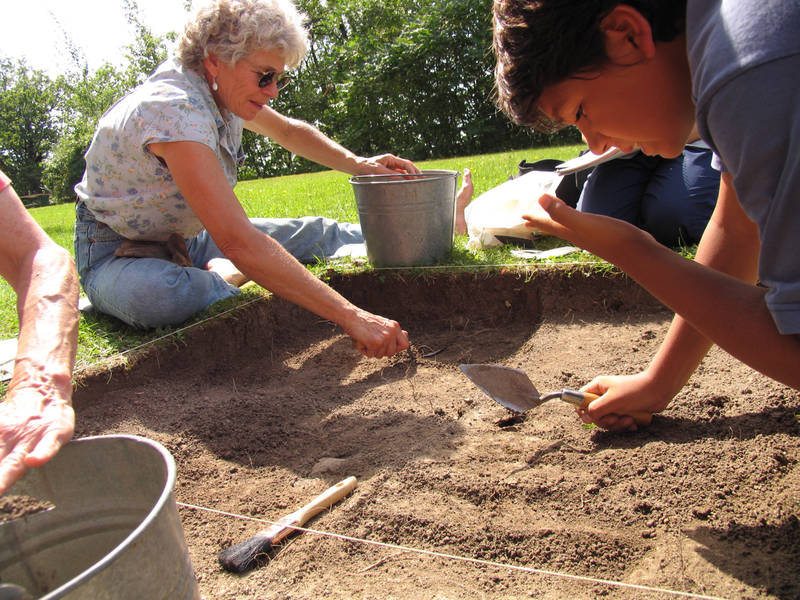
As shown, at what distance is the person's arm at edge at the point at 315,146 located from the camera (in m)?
3.58

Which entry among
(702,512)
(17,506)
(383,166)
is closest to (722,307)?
(702,512)

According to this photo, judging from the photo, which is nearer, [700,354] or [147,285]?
[700,354]

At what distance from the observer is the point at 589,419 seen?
205 cm

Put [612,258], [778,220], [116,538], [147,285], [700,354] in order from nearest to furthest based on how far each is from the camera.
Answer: [778,220], [116,538], [612,258], [700,354], [147,285]

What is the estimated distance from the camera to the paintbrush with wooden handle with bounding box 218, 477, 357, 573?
1.65m

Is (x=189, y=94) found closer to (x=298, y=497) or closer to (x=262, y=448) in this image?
(x=262, y=448)

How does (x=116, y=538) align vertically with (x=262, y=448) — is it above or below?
above

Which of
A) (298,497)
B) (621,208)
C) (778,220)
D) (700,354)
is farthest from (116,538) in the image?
(621,208)

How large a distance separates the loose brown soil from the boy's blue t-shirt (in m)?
0.76

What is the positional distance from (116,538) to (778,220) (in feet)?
4.58

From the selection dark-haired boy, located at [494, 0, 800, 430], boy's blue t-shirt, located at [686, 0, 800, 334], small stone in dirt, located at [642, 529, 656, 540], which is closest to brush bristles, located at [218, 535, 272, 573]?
small stone in dirt, located at [642, 529, 656, 540]

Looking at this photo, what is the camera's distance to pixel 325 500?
184cm

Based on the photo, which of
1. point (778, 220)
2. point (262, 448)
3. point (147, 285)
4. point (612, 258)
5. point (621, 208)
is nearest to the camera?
point (778, 220)

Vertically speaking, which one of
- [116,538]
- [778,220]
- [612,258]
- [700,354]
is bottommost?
[700,354]
